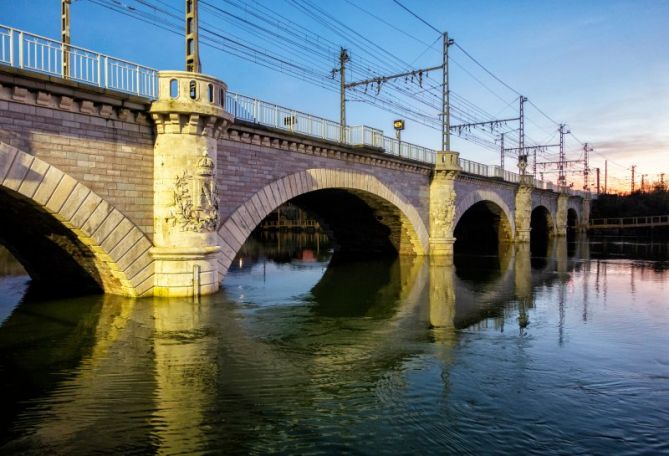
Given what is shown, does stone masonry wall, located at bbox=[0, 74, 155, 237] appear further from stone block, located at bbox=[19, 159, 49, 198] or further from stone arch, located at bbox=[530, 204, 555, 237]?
stone arch, located at bbox=[530, 204, 555, 237]

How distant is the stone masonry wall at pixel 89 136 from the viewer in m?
11.8

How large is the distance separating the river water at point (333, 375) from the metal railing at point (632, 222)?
65.0 metres

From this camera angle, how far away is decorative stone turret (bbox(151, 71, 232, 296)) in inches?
573

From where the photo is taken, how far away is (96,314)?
13258mm

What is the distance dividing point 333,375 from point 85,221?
28.4 ft

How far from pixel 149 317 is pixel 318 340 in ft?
15.6

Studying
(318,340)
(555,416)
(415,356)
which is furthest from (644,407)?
(318,340)

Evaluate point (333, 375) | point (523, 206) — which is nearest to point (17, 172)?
point (333, 375)

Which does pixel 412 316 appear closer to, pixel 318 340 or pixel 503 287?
pixel 318 340

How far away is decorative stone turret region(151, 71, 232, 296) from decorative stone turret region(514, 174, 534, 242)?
40.8m

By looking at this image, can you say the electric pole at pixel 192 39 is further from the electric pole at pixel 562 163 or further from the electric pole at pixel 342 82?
the electric pole at pixel 562 163

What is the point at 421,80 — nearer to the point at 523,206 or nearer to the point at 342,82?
the point at 342,82

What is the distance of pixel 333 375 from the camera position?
28.0 ft

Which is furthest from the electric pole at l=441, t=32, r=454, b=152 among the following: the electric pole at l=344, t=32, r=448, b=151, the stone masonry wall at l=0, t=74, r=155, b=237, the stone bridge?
the stone masonry wall at l=0, t=74, r=155, b=237
